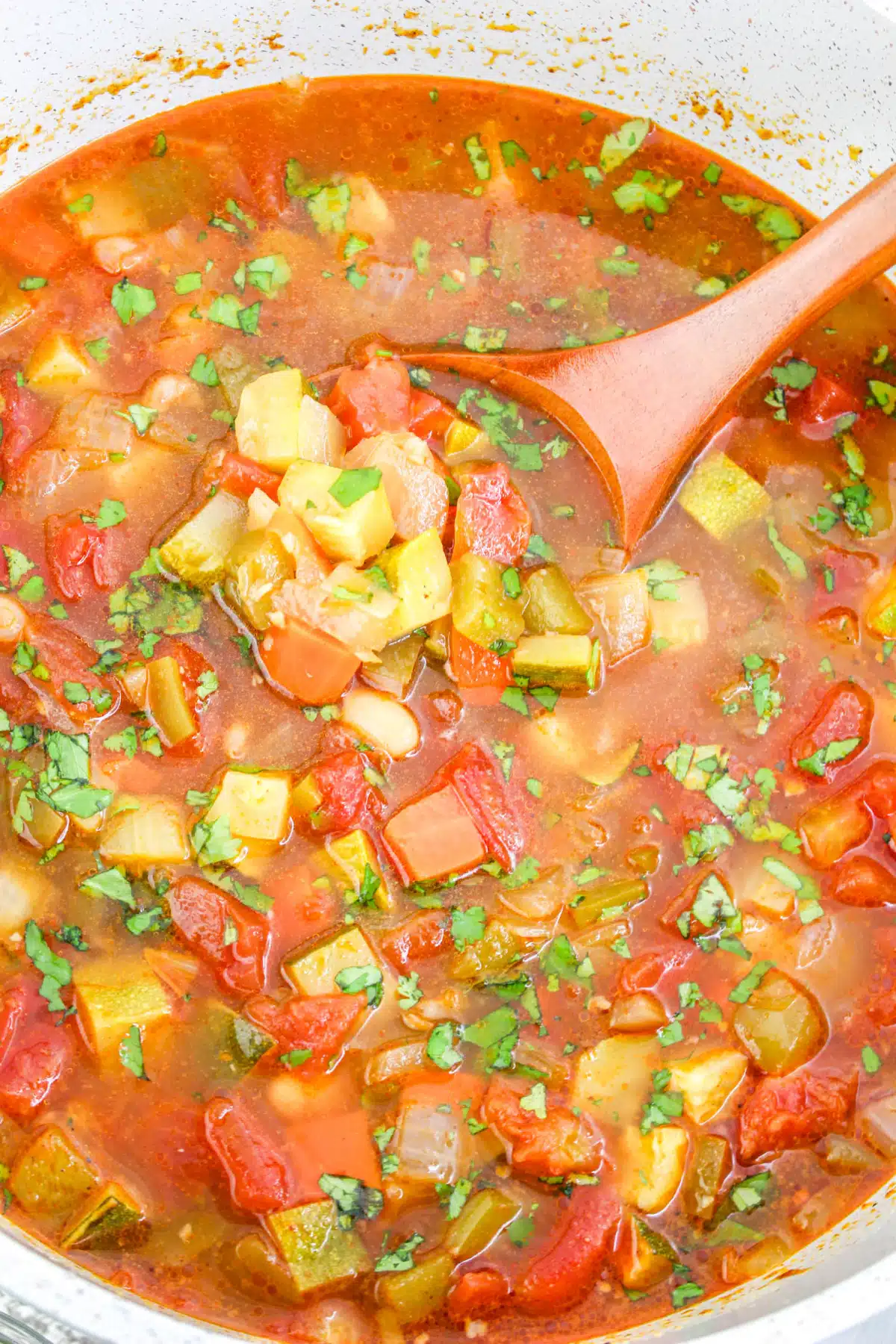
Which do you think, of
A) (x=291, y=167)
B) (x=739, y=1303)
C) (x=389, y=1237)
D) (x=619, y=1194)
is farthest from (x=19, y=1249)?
(x=291, y=167)

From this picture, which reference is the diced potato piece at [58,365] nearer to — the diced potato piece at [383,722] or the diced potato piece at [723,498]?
the diced potato piece at [383,722]

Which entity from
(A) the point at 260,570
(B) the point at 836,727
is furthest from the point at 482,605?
(B) the point at 836,727

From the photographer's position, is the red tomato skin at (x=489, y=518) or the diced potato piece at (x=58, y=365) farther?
the diced potato piece at (x=58, y=365)

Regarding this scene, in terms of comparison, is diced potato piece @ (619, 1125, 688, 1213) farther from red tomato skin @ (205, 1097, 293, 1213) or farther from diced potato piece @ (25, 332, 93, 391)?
diced potato piece @ (25, 332, 93, 391)

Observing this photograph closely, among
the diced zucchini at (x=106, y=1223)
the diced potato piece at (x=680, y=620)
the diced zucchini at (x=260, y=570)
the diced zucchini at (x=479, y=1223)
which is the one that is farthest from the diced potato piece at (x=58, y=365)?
the diced zucchini at (x=479, y=1223)

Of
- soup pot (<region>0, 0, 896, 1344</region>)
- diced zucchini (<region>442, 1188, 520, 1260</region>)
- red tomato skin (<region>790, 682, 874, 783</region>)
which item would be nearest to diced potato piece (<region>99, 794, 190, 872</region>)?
diced zucchini (<region>442, 1188, 520, 1260</region>)

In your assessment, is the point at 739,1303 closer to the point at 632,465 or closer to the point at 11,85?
the point at 632,465
